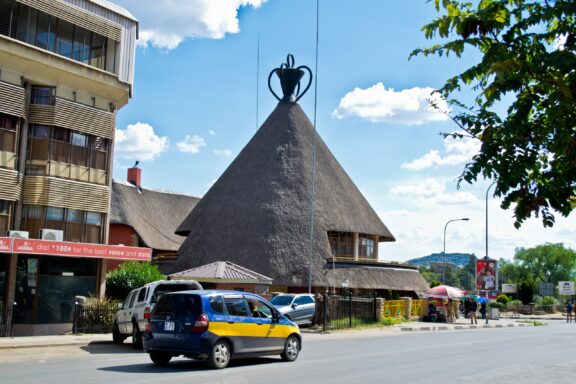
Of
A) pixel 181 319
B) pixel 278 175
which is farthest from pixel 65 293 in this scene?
pixel 278 175

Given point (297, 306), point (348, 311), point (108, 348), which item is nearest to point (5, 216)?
point (108, 348)

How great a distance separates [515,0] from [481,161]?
1.68 m

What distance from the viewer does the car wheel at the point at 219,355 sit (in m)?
15.1

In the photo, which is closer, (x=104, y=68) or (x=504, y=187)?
(x=504, y=187)

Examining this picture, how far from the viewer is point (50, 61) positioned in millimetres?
27734

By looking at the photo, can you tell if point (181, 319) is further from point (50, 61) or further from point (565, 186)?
point (50, 61)

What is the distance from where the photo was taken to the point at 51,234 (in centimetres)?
2731

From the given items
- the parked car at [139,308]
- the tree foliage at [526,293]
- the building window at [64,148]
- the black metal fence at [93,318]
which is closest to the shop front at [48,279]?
the black metal fence at [93,318]

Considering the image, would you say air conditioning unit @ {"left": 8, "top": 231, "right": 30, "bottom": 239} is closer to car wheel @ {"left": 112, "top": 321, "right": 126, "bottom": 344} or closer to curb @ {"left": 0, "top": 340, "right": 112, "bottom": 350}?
curb @ {"left": 0, "top": 340, "right": 112, "bottom": 350}

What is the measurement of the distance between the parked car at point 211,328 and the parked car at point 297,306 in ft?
54.0

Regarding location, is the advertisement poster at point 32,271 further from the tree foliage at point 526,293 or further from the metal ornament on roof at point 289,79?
the tree foliage at point 526,293

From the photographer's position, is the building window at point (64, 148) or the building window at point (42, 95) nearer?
the building window at point (64, 148)

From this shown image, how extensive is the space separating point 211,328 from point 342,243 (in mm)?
33875

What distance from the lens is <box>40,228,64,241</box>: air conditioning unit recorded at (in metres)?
27.1
